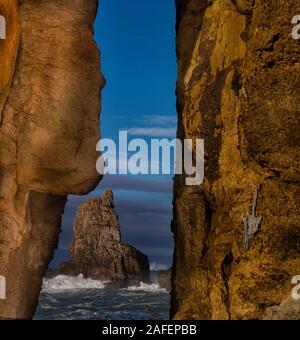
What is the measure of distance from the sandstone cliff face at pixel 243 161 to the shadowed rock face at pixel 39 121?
89.5 inches

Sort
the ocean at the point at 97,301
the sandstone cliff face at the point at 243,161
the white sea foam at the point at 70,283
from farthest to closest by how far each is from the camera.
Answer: the white sea foam at the point at 70,283, the ocean at the point at 97,301, the sandstone cliff face at the point at 243,161

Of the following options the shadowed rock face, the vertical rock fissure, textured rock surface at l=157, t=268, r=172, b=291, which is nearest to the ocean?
textured rock surface at l=157, t=268, r=172, b=291

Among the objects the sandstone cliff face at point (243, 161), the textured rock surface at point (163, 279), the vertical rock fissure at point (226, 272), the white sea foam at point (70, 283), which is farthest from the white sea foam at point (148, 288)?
the vertical rock fissure at point (226, 272)

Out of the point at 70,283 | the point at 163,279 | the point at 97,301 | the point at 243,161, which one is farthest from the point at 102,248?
the point at 243,161

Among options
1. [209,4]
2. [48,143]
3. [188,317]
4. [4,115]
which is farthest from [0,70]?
[188,317]

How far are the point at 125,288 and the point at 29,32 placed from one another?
6017 centimetres

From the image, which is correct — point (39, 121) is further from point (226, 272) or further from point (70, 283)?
point (70, 283)

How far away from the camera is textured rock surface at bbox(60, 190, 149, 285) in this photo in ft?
231

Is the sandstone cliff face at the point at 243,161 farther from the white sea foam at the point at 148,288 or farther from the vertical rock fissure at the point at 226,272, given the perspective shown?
the white sea foam at the point at 148,288

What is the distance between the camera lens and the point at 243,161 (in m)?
10.5

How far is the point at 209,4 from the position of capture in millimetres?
12922

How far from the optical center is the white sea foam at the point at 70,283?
7312 cm

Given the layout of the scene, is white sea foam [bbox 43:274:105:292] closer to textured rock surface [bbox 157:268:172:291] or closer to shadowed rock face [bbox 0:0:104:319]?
textured rock surface [bbox 157:268:172:291]

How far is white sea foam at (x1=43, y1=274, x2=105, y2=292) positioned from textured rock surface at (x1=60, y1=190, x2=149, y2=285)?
1051 mm
